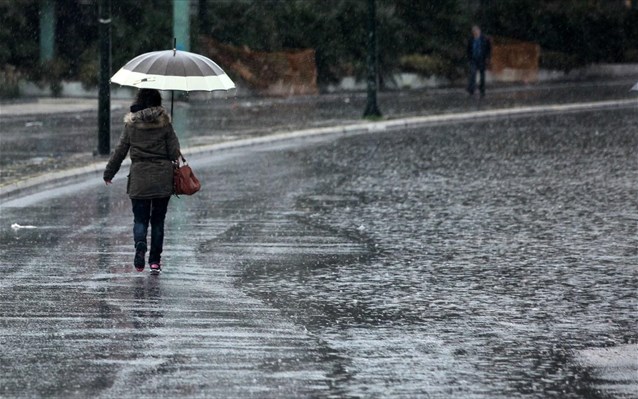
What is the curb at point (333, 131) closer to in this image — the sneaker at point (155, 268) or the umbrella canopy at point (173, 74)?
the umbrella canopy at point (173, 74)

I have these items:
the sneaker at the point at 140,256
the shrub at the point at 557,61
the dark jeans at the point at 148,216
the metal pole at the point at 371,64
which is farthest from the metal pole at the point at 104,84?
the shrub at the point at 557,61

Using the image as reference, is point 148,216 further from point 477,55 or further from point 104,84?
point 477,55

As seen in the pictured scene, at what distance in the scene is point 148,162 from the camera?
1290 cm

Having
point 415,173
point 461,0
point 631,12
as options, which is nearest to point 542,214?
point 415,173

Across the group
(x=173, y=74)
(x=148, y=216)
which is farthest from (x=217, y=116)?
(x=148, y=216)

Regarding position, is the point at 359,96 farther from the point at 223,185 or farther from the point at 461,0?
the point at 223,185

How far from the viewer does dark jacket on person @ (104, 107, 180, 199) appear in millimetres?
12859

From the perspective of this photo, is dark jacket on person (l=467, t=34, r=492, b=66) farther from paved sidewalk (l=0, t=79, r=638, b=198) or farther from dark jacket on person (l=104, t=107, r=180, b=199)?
dark jacket on person (l=104, t=107, r=180, b=199)

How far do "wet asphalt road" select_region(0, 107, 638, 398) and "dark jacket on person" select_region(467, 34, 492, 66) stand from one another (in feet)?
A: 65.5

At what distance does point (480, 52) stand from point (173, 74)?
29.4 m

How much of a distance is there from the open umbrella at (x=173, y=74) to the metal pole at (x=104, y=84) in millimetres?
9710

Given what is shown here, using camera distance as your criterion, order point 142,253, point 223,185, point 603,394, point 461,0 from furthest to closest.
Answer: point 461,0, point 223,185, point 142,253, point 603,394

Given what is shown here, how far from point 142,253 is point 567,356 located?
14.9ft

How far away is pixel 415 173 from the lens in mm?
21672
